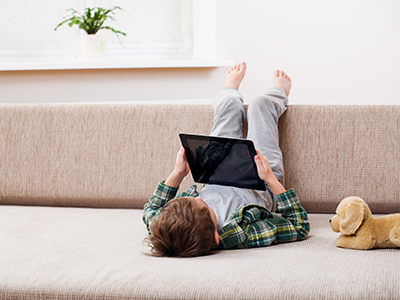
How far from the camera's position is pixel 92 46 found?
2264 millimetres

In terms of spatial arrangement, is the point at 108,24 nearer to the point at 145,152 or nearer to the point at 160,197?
the point at 145,152

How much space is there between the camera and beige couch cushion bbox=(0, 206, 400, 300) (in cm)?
84

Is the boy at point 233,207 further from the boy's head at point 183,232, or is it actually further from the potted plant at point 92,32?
the potted plant at point 92,32

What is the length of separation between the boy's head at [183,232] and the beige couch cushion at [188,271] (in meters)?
0.04

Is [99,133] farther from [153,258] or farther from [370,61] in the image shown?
[370,61]

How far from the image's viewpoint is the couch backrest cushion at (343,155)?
1454 mm

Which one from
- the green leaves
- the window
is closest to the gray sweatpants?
the window

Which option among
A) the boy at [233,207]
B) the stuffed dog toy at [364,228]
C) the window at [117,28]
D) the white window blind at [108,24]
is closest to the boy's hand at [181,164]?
the boy at [233,207]


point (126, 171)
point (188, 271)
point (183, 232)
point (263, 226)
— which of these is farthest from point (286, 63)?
point (188, 271)

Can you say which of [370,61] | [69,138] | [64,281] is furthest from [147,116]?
[370,61]

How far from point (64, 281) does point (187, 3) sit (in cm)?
192

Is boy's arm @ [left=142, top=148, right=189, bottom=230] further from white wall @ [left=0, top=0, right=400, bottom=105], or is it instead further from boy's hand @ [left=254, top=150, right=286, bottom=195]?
white wall @ [left=0, top=0, right=400, bottom=105]

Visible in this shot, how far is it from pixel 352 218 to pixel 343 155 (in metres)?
0.46

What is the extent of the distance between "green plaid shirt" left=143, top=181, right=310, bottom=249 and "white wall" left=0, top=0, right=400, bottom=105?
1138mm
